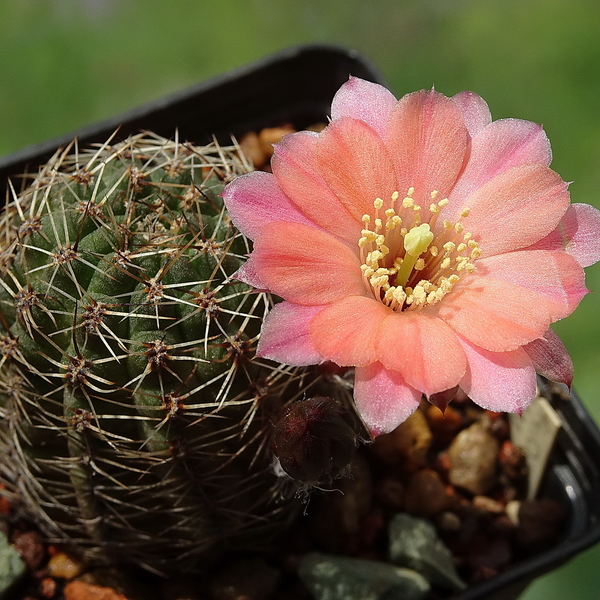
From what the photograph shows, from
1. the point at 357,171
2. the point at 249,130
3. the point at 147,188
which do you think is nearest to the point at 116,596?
the point at 147,188

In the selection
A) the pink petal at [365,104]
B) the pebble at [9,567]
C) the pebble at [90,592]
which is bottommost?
the pebble at [90,592]

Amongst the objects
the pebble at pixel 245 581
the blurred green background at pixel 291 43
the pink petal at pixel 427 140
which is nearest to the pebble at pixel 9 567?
the pebble at pixel 245 581

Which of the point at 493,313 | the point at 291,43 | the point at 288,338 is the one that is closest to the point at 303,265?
the point at 288,338

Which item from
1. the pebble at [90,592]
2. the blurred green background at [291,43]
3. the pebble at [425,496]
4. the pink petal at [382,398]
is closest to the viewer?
the pink petal at [382,398]

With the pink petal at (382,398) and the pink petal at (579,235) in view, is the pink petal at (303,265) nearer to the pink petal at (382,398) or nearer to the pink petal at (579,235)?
the pink petal at (382,398)

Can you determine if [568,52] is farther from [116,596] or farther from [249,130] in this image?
[116,596]

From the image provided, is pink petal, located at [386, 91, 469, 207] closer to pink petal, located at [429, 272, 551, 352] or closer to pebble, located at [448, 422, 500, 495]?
pink petal, located at [429, 272, 551, 352]
